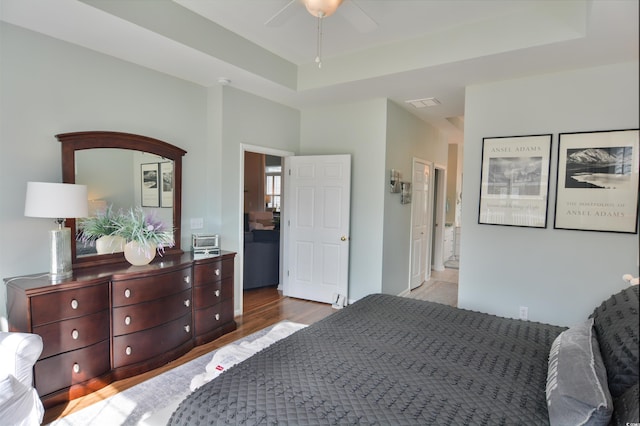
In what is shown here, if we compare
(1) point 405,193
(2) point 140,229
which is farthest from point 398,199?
(2) point 140,229

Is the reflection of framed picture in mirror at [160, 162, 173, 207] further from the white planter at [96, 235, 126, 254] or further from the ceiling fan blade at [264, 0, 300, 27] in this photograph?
the ceiling fan blade at [264, 0, 300, 27]

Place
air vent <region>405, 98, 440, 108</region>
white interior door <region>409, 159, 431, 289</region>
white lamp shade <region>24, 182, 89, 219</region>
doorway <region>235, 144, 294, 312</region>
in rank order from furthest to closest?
white interior door <region>409, 159, 431, 289</region> → air vent <region>405, 98, 440, 108</region> → doorway <region>235, 144, 294, 312</region> → white lamp shade <region>24, 182, 89, 219</region>

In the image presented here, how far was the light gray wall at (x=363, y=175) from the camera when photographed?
421cm

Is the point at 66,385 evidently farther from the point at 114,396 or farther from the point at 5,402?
the point at 5,402

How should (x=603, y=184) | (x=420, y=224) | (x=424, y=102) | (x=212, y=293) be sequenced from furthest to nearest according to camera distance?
(x=420, y=224), (x=424, y=102), (x=212, y=293), (x=603, y=184)

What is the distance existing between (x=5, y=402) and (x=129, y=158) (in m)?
1.96

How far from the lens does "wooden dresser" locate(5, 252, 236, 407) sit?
2184 mm

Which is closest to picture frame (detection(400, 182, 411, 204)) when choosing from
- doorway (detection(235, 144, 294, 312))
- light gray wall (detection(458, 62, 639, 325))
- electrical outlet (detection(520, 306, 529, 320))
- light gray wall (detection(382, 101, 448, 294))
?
light gray wall (detection(382, 101, 448, 294))

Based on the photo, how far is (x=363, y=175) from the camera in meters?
4.34

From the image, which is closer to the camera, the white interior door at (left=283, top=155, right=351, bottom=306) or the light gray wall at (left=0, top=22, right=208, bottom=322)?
the light gray wall at (left=0, top=22, right=208, bottom=322)

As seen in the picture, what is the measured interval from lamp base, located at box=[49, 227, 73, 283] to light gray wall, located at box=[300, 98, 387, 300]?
2.96 m

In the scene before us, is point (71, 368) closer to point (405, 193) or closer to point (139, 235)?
point (139, 235)

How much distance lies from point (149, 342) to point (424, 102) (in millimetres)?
3805

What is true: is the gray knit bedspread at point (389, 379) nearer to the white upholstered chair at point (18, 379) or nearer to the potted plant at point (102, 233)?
the white upholstered chair at point (18, 379)
